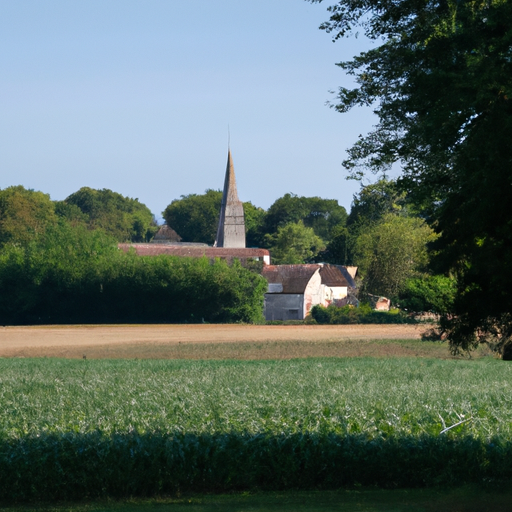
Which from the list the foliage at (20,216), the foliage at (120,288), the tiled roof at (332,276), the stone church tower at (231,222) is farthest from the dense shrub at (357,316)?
the stone church tower at (231,222)

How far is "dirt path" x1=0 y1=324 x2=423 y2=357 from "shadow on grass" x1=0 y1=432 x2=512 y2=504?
32.0 metres

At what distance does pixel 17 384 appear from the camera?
70.4 ft

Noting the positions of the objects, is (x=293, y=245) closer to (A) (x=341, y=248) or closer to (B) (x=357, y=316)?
(A) (x=341, y=248)

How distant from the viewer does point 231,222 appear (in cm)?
12575

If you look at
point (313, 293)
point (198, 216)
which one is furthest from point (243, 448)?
point (198, 216)

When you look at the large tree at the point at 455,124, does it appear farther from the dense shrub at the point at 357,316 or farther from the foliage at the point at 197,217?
the foliage at the point at 197,217

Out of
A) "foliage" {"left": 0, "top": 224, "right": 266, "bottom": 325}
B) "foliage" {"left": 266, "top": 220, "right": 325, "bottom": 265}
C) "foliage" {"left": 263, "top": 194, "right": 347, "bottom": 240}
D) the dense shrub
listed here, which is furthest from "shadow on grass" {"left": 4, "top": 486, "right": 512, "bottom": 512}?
"foliage" {"left": 263, "top": 194, "right": 347, "bottom": 240}

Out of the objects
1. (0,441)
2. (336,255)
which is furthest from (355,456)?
(336,255)

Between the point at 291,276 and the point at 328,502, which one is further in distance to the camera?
the point at 291,276

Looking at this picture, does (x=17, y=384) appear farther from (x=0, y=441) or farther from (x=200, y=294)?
(x=200, y=294)

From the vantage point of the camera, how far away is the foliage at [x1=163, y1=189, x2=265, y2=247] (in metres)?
162

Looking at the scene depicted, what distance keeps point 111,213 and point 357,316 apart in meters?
98.1

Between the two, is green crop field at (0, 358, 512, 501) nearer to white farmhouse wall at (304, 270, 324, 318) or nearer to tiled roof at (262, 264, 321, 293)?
tiled roof at (262, 264, 321, 293)

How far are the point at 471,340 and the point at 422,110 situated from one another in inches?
172
